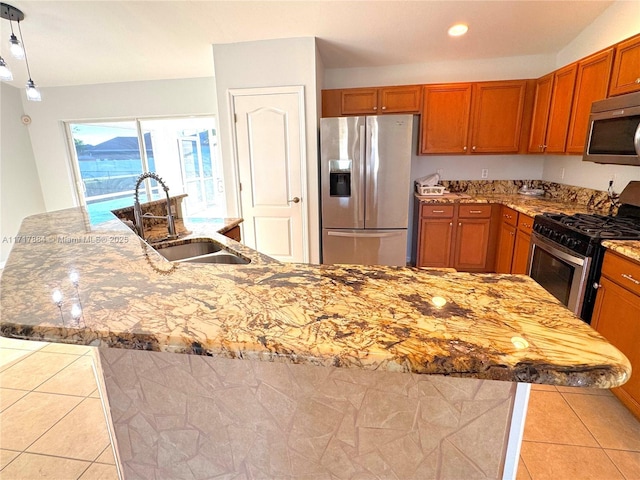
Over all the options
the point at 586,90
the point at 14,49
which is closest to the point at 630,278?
the point at 586,90

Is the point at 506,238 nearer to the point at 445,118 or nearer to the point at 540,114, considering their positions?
the point at 540,114

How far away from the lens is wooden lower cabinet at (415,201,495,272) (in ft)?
11.4

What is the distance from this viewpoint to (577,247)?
6.68 ft

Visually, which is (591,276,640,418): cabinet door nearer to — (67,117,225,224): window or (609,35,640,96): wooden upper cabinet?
(609,35,640,96): wooden upper cabinet

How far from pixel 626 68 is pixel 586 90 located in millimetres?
412

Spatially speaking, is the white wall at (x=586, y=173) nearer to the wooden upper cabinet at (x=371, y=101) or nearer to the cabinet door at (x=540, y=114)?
the cabinet door at (x=540, y=114)

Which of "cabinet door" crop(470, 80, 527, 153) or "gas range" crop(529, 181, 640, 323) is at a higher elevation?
"cabinet door" crop(470, 80, 527, 153)

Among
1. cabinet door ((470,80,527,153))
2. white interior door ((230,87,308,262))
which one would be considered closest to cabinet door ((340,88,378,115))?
white interior door ((230,87,308,262))

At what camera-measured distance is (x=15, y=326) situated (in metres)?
0.67

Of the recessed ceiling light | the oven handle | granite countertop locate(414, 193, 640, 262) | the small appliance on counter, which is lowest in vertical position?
the oven handle

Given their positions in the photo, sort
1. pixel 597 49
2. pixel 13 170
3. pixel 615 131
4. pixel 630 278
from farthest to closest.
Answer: pixel 13 170 < pixel 597 49 < pixel 615 131 < pixel 630 278

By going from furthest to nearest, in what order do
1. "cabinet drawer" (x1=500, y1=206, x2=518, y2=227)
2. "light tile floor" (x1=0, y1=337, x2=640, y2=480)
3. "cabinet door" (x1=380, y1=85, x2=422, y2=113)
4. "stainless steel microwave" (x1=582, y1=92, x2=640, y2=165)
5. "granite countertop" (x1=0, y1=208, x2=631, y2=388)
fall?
"cabinet door" (x1=380, y1=85, x2=422, y2=113), "cabinet drawer" (x1=500, y1=206, x2=518, y2=227), "stainless steel microwave" (x1=582, y1=92, x2=640, y2=165), "light tile floor" (x1=0, y1=337, x2=640, y2=480), "granite countertop" (x1=0, y1=208, x2=631, y2=388)

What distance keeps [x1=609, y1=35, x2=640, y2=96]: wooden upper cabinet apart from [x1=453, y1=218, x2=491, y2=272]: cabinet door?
1.50m

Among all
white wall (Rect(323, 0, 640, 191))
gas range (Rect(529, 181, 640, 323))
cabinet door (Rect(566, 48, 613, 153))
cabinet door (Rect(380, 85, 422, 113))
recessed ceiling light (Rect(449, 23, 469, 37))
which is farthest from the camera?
cabinet door (Rect(380, 85, 422, 113))
